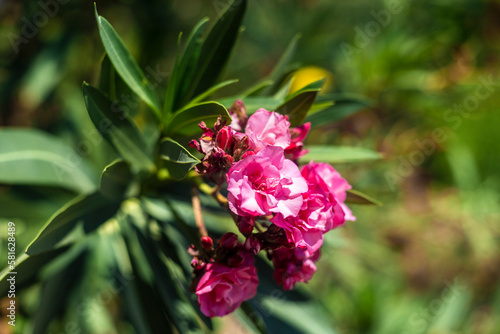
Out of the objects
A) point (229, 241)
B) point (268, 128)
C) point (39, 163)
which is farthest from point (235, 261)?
point (39, 163)

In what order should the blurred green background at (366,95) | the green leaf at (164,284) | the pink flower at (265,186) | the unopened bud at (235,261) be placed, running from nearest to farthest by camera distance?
the pink flower at (265,186), the unopened bud at (235,261), the green leaf at (164,284), the blurred green background at (366,95)

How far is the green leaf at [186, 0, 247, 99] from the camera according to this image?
0.98 metres

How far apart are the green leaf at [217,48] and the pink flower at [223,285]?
1.53 ft

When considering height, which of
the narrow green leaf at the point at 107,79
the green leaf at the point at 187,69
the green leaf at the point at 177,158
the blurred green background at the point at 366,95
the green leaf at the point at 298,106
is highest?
the narrow green leaf at the point at 107,79

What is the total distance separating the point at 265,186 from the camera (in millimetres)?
711

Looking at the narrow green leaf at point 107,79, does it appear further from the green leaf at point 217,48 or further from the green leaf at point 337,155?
the green leaf at point 337,155

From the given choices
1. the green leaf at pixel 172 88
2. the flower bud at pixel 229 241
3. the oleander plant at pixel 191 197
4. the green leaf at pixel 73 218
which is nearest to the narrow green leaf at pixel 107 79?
the oleander plant at pixel 191 197

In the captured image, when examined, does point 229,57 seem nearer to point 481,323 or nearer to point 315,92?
point 315,92

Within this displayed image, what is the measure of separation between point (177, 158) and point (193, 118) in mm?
102

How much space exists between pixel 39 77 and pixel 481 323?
3238mm

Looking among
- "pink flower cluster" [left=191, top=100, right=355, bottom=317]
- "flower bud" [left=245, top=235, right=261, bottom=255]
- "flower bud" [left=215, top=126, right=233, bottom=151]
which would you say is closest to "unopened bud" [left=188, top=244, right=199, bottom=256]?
"pink flower cluster" [left=191, top=100, right=355, bottom=317]

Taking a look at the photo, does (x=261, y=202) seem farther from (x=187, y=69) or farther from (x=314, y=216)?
(x=187, y=69)

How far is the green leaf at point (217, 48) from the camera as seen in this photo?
3.23 feet

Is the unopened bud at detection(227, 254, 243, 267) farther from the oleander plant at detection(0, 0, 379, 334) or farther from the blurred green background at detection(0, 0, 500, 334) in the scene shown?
the blurred green background at detection(0, 0, 500, 334)
